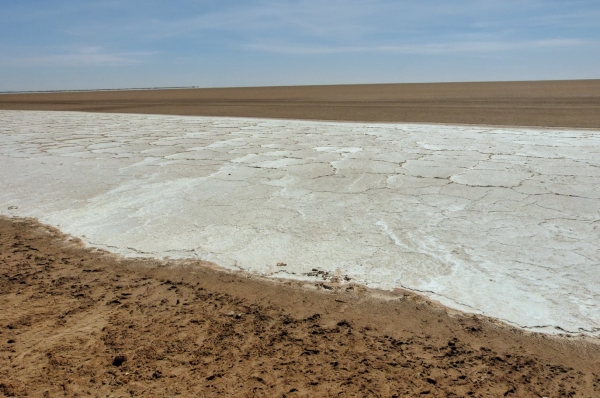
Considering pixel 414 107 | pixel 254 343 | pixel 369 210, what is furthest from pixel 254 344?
pixel 414 107

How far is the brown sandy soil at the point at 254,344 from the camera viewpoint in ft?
4.97

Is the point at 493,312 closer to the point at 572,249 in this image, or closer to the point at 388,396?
the point at 388,396

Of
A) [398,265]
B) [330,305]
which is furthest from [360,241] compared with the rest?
[330,305]

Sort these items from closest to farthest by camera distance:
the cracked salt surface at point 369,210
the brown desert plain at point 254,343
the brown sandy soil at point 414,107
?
the brown desert plain at point 254,343 → the cracked salt surface at point 369,210 → the brown sandy soil at point 414,107

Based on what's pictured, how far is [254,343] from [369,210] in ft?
5.33

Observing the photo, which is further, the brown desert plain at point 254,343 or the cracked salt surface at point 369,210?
the cracked salt surface at point 369,210

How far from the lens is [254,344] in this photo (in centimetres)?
175

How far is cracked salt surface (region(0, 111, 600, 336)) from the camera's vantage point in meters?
2.20

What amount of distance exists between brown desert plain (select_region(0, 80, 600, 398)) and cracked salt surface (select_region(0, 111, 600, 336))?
0.18 m

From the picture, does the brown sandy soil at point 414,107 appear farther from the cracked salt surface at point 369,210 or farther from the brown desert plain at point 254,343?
the brown desert plain at point 254,343

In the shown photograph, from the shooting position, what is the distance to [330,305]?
202 cm

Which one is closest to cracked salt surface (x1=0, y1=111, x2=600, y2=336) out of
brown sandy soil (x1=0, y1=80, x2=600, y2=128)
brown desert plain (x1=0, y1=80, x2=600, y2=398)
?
brown desert plain (x1=0, y1=80, x2=600, y2=398)

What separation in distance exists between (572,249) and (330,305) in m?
1.36

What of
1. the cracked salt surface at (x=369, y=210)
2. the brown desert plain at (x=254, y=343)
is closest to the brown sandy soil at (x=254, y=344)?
the brown desert plain at (x=254, y=343)
